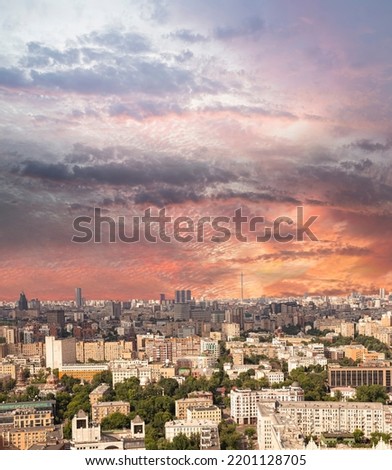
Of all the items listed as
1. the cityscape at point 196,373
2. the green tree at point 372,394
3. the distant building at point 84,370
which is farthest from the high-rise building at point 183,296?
the green tree at point 372,394

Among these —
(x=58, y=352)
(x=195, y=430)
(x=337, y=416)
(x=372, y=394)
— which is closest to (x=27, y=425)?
(x=195, y=430)

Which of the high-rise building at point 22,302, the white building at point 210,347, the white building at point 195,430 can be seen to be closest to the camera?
the white building at point 195,430

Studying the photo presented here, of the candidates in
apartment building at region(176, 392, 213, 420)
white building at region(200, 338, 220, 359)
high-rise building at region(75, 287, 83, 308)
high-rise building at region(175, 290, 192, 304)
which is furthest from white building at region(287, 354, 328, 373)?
high-rise building at region(75, 287, 83, 308)

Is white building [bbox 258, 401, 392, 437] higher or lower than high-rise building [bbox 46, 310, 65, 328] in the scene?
lower

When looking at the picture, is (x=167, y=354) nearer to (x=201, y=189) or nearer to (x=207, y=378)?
(x=207, y=378)

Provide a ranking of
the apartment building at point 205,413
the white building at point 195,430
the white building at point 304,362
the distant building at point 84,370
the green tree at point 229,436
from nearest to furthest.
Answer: the green tree at point 229,436
the white building at point 195,430
the apartment building at point 205,413
the distant building at point 84,370
the white building at point 304,362

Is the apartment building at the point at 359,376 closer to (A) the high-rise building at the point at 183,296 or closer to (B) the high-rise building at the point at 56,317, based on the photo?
(A) the high-rise building at the point at 183,296

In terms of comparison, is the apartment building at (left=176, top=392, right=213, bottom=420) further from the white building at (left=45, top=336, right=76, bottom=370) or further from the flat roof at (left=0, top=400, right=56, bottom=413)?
the white building at (left=45, top=336, right=76, bottom=370)
